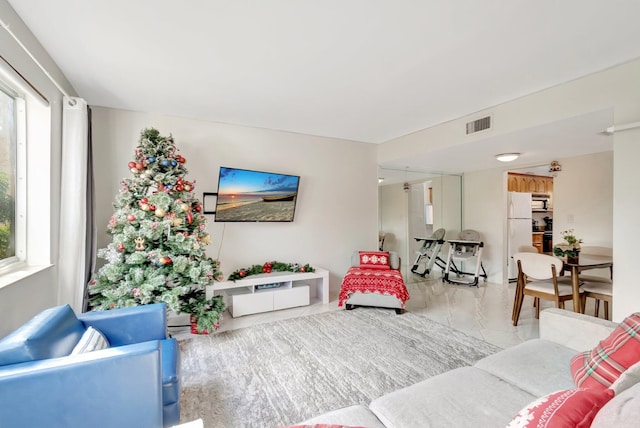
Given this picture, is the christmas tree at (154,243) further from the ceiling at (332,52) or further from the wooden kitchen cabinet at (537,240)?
the wooden kitchen cabinet at (537,240)

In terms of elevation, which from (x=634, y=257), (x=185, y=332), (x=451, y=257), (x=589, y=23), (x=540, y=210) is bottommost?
(x=185, y=332)

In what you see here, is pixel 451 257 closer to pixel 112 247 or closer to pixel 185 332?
pixel 185 332

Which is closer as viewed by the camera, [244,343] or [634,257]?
[634,257]

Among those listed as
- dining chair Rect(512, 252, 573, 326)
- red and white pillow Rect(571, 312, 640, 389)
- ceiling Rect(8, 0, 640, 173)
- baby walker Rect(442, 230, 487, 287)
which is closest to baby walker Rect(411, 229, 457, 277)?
baby walker Rect(442, 230, 487, 287)

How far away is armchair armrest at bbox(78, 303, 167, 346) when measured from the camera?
1.88m

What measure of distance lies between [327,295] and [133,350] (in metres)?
3.12

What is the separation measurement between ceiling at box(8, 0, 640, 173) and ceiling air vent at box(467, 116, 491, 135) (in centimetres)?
13

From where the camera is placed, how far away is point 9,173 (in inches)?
84.0

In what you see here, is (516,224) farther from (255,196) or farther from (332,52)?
(332,52)

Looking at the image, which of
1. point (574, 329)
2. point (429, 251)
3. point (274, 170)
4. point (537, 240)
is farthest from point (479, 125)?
point (537, 240)

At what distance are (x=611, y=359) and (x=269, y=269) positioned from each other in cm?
347

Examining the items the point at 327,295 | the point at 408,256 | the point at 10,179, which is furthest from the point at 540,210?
A: the point at 10,179

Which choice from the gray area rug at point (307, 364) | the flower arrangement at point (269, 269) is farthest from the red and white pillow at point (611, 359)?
the flower arrangement at point (269, 269)

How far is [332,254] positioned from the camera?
4758mm
